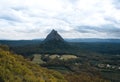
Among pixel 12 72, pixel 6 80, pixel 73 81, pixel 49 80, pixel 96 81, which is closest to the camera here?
pixel 6 80

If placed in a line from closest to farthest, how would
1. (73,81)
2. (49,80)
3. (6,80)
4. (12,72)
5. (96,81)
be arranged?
(6,80), (12,72), (49,80), (73,81), (96,81)

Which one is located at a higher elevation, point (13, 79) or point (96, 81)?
point (13, 79)

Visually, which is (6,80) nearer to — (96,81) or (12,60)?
(12,60)

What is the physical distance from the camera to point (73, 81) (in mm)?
137750

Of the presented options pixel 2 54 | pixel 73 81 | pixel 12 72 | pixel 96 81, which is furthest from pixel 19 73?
pixel 96 81

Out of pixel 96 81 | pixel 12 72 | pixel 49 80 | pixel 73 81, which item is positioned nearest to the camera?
pixel 12 72

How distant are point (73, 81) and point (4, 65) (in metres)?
50.9

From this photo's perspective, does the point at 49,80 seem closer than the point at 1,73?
No

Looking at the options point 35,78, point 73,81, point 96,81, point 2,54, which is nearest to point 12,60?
point 2,54

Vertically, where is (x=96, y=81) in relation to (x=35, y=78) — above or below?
below

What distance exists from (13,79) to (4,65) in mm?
9325

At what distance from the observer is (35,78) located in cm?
9150

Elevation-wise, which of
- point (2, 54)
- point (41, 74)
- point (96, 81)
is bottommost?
point (96, 81)

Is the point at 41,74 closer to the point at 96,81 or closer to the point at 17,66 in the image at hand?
the point at 17,66
